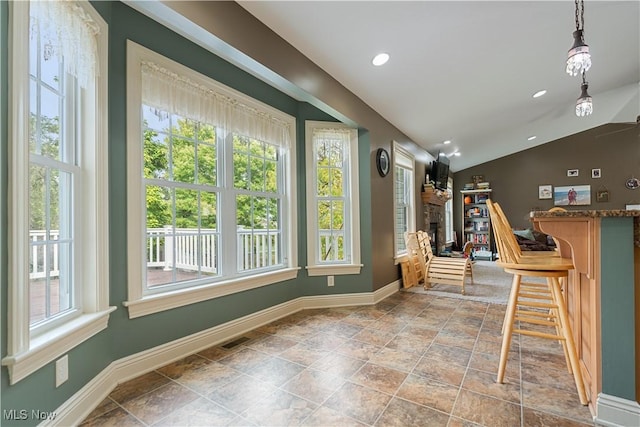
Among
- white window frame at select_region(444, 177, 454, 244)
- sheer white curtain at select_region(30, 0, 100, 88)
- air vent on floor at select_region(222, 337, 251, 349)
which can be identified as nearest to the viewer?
sheer white curtain at select_region(30, 0, 100, 88)

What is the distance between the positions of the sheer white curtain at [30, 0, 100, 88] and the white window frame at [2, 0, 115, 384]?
0.20 ft

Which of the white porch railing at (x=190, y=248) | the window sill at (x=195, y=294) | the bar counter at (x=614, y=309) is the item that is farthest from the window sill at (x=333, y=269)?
the bar counter at (x=614, y=309)

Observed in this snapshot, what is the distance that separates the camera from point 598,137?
7.37 meters

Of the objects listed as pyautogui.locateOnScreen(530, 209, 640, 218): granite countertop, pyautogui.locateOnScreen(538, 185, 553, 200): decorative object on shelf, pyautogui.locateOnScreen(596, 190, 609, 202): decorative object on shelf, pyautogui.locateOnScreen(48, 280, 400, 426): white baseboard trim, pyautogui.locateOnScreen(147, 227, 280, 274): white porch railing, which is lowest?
pyautogui.locateOnScreen(48, 280, 400, 426): white baseboard trim

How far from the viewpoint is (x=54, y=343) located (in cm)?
138

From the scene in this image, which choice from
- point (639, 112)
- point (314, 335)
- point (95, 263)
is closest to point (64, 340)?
point (95, 263)

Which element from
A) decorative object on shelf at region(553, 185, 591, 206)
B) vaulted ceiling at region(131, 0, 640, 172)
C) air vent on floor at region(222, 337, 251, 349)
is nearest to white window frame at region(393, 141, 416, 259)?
vaulted ceiling at region(131, 0, 640, 172)

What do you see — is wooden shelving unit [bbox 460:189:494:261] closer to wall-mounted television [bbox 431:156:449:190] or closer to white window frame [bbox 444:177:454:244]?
white window frame [bbox 444:177:454:244]

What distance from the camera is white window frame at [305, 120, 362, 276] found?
11.5 ft

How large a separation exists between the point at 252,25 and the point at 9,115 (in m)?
1.51

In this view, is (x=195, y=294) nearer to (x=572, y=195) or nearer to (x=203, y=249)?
(x=203, y=249)

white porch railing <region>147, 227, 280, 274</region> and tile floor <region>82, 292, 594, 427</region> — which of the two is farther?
white porch railing <region>147, 227, 280, 274</region>

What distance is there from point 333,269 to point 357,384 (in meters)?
1.75

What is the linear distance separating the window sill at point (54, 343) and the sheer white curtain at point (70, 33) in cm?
130
